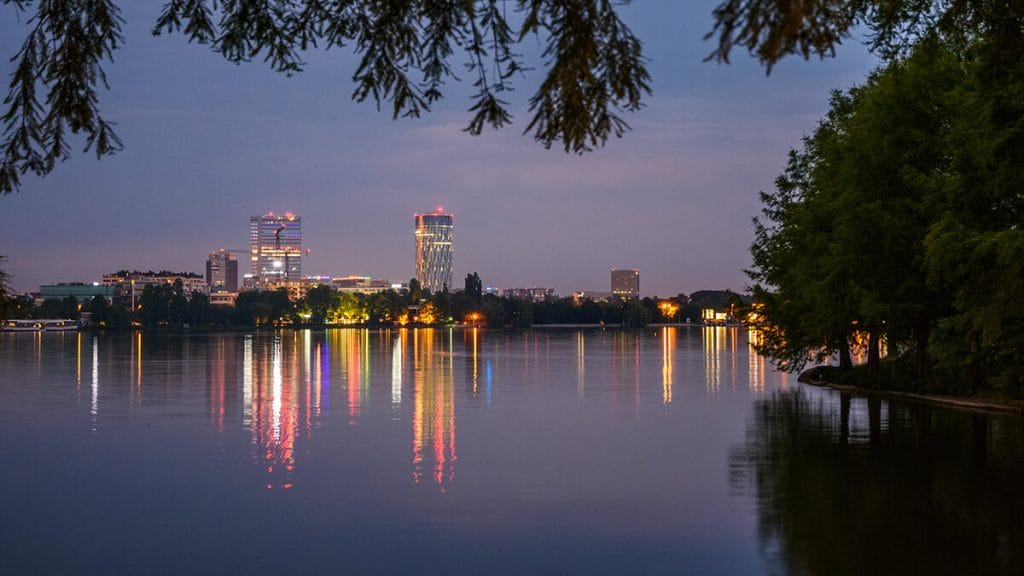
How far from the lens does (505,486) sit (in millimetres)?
23438

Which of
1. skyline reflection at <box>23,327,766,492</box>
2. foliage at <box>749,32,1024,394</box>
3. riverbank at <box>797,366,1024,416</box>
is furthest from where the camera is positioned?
→ riverbank at <box>797,366,1024,416</box>

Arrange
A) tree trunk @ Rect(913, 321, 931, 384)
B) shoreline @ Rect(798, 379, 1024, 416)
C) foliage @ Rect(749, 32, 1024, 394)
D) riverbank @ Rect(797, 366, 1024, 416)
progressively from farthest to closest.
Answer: tree trunk @ Rect(913, 321, 931, 384) → riverbank @ Rect(797, 366, 1024, 416) → shoreline @ Rect(798, 379, 1024, 416) → foliage @ Rect(749, 32, 1024, 394)

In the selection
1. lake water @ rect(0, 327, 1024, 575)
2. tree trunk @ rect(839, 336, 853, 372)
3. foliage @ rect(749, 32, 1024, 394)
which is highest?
foliage @ rect(749, 32, 1024, 394)

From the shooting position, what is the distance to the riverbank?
37.7 meters

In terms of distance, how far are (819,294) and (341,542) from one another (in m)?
32.7

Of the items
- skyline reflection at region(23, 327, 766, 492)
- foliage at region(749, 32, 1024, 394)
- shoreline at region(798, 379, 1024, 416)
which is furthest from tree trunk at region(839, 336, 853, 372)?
skyline reflection at region(23, 327, 766, 492)

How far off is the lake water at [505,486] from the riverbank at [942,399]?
169 centimetres

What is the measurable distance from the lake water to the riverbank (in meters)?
1.69

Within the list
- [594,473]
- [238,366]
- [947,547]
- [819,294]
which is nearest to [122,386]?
[238,366]

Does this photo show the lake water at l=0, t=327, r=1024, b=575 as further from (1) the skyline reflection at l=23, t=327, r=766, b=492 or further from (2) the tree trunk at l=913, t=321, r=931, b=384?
(2) the tree trunk at l=913, t=321, r=931, b=384

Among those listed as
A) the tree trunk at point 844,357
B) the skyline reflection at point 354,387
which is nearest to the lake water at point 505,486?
the skyline reflection at point 354,387

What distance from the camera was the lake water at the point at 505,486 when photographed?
56.5ft

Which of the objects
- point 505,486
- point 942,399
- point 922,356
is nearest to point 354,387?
point 922,356

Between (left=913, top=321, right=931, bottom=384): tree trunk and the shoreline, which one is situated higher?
(left=913, top=321, right=931, bottom=384): tree trunk
